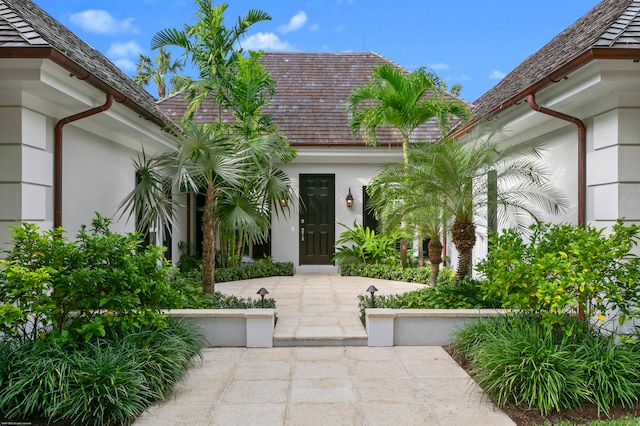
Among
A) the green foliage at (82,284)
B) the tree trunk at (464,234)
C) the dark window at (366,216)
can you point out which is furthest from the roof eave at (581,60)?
the dark window at (366,216)

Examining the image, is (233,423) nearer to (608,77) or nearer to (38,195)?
(38,195)

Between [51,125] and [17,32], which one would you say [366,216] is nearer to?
[51,125]

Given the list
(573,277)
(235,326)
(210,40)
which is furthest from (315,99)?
(573,277)

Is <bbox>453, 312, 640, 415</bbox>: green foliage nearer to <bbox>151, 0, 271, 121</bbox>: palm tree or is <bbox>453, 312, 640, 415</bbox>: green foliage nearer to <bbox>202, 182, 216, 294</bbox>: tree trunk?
<bbox>202, 182, 216, 294</bbox>: tree trunk

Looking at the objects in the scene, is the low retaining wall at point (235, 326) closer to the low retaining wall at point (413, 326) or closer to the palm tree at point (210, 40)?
the low retaining wall at point (413, 326)

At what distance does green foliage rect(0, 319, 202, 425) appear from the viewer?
12.2ft

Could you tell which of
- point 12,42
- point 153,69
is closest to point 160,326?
point 12,42

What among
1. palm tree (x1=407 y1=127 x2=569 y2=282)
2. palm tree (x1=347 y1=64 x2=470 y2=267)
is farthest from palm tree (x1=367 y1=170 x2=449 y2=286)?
palm tree (x1=347 y1=64 x2=470 y2=267)

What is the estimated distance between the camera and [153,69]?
1033 inches

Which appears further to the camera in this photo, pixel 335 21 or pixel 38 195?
pixel 335 21

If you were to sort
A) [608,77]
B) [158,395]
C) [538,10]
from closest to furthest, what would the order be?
[158,395] → [608,77] → [538,10]

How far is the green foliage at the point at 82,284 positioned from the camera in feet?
13.8

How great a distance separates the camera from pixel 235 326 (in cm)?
599

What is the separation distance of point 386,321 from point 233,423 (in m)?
2.68
